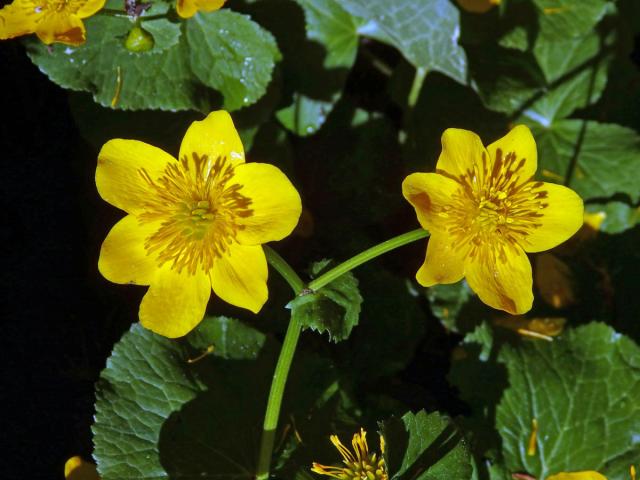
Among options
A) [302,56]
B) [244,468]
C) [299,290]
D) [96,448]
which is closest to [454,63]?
[302,56]

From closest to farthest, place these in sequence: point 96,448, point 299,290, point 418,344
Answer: point 299,290
point 96,448
point 418,344

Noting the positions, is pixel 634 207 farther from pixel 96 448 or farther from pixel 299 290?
pixel 96 448

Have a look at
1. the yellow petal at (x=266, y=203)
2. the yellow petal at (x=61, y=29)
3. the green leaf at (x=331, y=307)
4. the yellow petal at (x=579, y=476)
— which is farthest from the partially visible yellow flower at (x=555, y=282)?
the yellow petal at (x=61, y=29)

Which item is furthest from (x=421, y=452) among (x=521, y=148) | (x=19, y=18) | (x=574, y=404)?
(x=19, y=18)

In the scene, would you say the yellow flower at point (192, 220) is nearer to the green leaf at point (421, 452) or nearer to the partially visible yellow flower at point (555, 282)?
the green leaf at point (421, 452)

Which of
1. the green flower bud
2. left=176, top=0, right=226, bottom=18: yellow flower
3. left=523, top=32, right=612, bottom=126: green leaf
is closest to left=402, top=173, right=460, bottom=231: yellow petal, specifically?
left=176, top=0, right=226, bottom=18: yellow flower

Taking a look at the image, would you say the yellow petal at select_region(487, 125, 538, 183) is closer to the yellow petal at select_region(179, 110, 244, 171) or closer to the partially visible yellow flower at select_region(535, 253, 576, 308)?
the yellow petal at select_region(179, 110, 244, 171)
